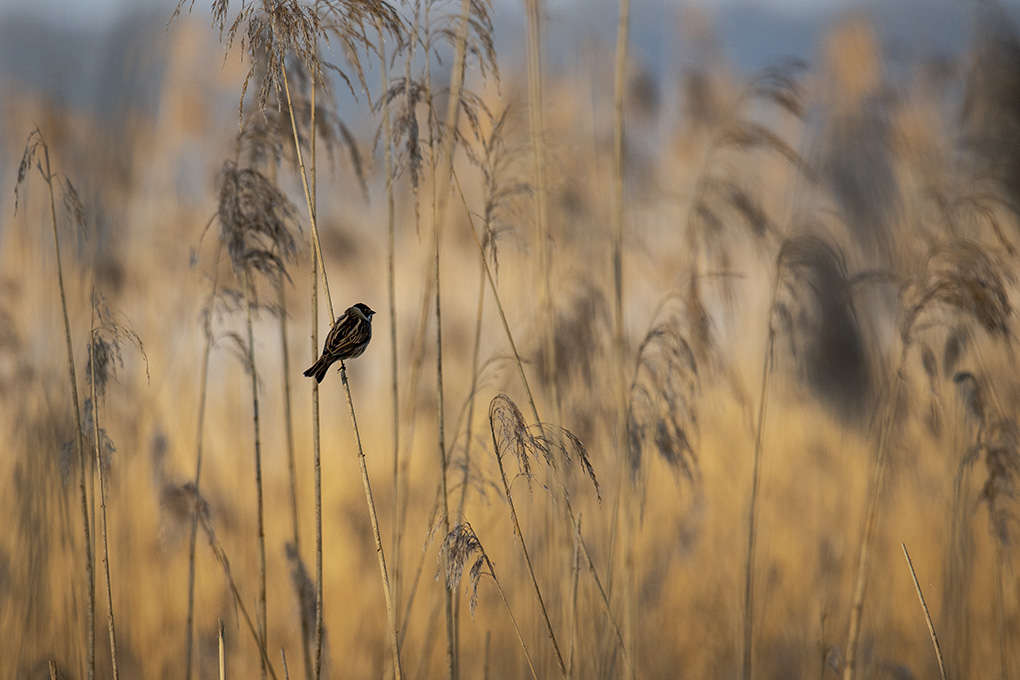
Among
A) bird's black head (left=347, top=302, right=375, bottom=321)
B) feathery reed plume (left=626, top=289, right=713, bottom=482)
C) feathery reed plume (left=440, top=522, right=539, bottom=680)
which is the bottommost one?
feathery reed plume (left=440, top=522, right=539, bottom=680)

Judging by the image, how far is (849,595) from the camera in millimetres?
3375

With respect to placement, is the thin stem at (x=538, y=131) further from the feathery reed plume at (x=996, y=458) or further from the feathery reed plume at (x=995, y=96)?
the feathery reed plume at (x=995, y=96)

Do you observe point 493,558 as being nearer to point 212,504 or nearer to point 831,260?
point 212,504

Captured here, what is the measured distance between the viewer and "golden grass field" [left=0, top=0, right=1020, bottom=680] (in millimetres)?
2131

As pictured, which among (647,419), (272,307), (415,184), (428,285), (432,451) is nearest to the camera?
(415,184)

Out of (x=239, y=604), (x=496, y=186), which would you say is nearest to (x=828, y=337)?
(x=496, y=186)

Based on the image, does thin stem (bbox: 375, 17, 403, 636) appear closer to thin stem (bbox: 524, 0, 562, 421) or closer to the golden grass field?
the golden grass field

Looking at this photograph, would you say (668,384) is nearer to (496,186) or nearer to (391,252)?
(496,186)

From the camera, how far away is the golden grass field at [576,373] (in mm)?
2131

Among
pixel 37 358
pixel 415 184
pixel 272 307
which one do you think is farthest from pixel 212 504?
pixel 415 184

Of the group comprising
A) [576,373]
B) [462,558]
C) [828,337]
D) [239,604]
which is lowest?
[239,604]

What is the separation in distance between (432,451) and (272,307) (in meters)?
1.43

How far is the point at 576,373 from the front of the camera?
2389 mm

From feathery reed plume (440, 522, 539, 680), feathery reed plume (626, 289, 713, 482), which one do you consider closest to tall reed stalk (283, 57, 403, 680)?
feathery reed plume (440, 522, 539, 680)
